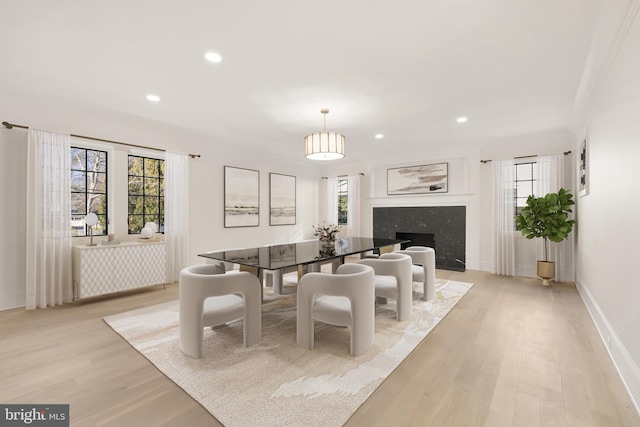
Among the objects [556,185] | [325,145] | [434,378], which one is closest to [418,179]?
[556,185]

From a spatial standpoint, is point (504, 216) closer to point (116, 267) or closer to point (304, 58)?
point (304, 58)

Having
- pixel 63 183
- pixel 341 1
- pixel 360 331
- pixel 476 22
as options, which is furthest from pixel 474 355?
pixel 63 183

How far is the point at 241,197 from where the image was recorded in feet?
19.2

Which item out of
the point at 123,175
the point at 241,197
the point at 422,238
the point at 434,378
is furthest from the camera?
the point at 422,238

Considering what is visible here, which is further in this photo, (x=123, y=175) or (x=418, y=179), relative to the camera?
(x=418, y=179)

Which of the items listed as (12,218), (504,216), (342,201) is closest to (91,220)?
(12,218)

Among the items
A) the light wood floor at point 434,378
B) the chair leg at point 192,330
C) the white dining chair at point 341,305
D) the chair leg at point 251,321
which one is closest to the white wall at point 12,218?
the light wood floor at point 434,378

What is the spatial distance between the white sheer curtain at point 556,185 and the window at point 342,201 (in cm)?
410

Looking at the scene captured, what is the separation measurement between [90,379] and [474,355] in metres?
2.91

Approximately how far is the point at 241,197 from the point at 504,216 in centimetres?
510

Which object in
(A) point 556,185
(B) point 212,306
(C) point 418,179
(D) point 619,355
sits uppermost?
(C) point 418,179

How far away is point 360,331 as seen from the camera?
91.0 inches

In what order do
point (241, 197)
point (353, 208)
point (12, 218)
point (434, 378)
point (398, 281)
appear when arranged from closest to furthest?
point (434, 378) < point (398, 281) < point (12, 218) < point (241, 197) < point (353, 208)

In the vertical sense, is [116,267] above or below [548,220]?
below
